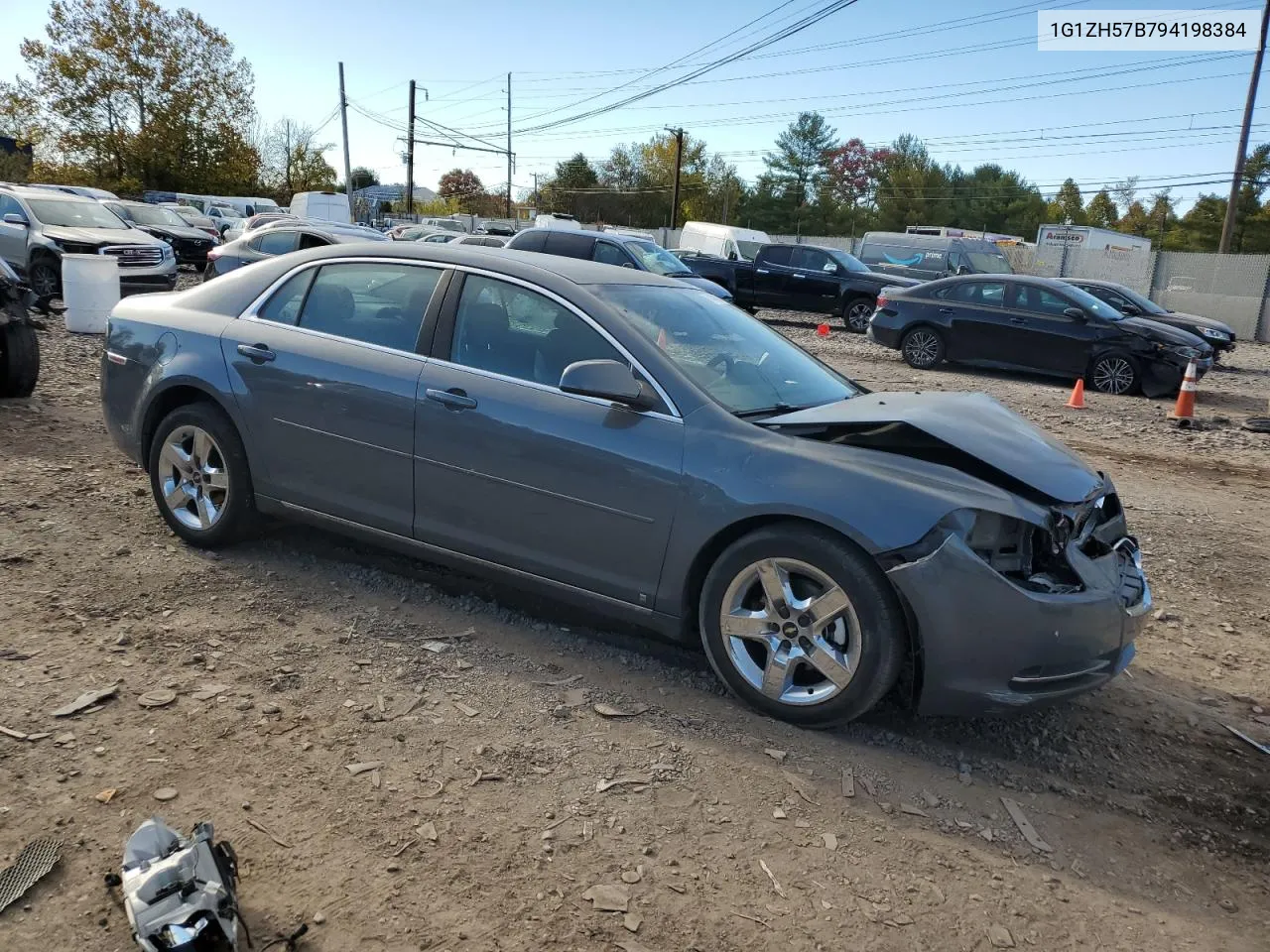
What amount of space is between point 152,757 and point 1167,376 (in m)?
13.5

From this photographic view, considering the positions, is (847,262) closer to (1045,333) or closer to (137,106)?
(1045,333)

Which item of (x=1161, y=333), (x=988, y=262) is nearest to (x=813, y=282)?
(x=988, y=262)

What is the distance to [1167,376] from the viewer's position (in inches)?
519

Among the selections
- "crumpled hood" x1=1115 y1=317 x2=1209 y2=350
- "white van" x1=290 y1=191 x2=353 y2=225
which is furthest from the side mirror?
"white van" x1=290 y1=191 x2=353 y2=225

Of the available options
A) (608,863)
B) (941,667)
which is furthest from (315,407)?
(941,667)

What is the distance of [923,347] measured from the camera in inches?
605

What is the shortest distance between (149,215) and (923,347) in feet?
62.7

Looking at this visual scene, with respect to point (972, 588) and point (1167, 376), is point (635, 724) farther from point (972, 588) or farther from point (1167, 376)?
point (1167, 376)

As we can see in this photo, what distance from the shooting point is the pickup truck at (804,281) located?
20672mm

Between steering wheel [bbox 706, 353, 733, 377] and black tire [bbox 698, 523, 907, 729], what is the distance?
34.2 inches

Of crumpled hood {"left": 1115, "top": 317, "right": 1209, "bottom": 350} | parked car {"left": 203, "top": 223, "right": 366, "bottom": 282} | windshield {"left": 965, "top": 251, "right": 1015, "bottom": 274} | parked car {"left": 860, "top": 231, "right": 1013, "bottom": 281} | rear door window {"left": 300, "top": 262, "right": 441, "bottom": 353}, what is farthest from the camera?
windshield {"left": 965, "top": 251, "right": 1015, "bottom": 274}

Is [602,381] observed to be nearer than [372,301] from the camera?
Yes

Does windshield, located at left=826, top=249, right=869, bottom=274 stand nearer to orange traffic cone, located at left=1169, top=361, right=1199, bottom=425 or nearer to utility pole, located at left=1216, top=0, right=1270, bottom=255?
orange traffic cone, located at left=1169, top=361, right=1199, bottom=425

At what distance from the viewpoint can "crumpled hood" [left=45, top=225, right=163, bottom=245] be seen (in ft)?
51.7
